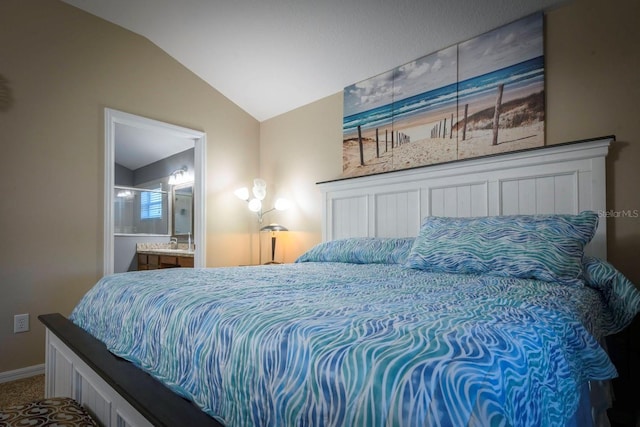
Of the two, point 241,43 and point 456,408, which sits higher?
point 241,43

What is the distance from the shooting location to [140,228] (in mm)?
5516

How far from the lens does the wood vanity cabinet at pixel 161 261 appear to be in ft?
13.7

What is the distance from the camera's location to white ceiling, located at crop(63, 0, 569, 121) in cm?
243

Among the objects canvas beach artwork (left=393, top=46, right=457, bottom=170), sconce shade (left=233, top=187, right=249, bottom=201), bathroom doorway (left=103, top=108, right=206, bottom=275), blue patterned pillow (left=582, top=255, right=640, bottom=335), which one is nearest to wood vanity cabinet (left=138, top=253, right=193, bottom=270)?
bathroom doorway (left=103, top=108, right=206, bottom=275)

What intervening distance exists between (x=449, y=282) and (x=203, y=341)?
99cm

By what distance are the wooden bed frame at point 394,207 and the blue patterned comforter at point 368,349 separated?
3.3 inches

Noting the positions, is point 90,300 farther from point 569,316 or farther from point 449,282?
point 569,316

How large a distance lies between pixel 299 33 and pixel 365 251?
1763 millimetres

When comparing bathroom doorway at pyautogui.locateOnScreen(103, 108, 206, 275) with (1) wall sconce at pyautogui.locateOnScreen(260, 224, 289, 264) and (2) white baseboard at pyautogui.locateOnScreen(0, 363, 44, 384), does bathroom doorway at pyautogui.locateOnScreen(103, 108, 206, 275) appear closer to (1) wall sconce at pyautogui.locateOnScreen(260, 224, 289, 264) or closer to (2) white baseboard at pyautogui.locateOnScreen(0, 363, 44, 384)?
(1) wall sconce at pyautogui.locateOnScreen(260, 224, 289, 264)

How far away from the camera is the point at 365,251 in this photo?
2490 millimetres

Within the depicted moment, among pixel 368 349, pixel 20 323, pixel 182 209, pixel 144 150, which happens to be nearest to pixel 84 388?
pixel 368 349

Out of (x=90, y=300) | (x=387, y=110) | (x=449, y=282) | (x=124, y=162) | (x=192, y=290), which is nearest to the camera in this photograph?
(x=192, y=290)

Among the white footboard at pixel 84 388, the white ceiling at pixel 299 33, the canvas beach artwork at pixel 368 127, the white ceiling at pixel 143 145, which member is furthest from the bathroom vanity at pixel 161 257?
the white footboard at pixel 84 388

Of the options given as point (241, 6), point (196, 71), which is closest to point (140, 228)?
point (196, 71)
